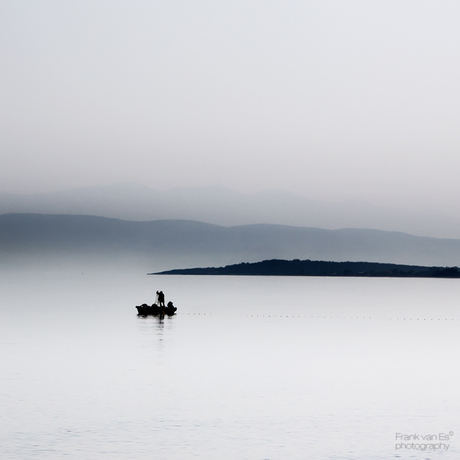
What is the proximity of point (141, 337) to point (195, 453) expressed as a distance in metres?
31.7

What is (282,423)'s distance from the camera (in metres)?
21.2

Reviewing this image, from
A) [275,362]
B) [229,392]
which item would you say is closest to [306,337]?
[275,362]

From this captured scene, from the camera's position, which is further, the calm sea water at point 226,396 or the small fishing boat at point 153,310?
the small fishing boat at point 153,310

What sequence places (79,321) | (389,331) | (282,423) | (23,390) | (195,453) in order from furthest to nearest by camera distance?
(79,321) < (389,331) < (23,390) < (282,423) < (195,453)

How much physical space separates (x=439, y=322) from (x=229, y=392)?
47320 mm

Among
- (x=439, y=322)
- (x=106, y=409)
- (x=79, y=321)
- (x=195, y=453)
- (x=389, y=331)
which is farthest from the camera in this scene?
(x=439, y=322)

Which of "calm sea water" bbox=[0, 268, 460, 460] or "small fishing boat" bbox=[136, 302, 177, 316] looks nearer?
"calm sea water" bbox=[0, 268, 460, 460]

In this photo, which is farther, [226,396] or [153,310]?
[153,310]

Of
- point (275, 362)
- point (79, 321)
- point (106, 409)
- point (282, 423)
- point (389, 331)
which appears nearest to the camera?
point (282, 423)

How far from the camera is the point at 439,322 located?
7012 centimetres

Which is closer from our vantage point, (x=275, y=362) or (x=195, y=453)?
(x=195, y=453)

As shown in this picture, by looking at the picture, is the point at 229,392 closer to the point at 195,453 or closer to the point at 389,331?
the point at 195,453

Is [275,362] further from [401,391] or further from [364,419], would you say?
[364,419]

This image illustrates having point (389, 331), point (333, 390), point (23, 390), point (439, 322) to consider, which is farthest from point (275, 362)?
point (439, 322)
